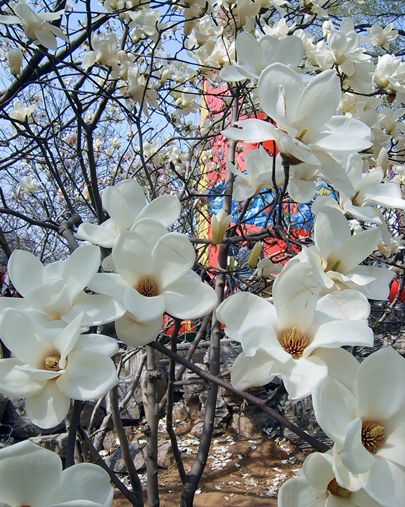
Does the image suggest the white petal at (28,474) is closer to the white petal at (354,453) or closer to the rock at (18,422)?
the white petal at (354,453)

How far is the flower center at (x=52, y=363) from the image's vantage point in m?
0.47

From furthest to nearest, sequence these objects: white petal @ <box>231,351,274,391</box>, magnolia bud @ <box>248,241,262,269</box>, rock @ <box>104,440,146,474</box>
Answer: rock @ <box>104,440,146,474</box>, magnolia bud @ <box>248,241,262,269</box>, white petal @ <box>231,351,274,391</box>

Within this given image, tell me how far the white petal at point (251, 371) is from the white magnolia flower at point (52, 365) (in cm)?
15

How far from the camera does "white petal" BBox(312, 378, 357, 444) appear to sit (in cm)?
40

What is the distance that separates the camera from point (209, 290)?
0.53 meters

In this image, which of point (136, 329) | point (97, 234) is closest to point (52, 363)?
point (136, 329)

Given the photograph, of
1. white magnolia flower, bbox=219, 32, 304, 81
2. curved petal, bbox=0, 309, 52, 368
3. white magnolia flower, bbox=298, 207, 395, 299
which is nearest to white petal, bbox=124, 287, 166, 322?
curved petal, bbox=0, 309, 52, 368

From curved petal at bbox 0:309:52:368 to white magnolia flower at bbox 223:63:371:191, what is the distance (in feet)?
1.19

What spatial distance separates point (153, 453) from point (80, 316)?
1514 mm

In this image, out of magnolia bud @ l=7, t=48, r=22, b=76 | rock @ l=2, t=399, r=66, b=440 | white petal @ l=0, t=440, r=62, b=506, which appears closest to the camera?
white petal @ l=0, t=440, r=62, b=506

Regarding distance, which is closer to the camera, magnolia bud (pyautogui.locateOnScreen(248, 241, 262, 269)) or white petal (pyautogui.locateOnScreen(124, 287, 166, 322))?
white petal (pyautogui.locateOnScreen(124, 287, 166, 322))

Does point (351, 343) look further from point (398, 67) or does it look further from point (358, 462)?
point (398, 67)

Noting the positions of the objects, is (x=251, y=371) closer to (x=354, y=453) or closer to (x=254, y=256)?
(x=354, y=453)

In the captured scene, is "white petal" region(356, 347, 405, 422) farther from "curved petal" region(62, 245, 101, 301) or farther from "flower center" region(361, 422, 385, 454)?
"curved petal" region(62, 245, 101, 301)
